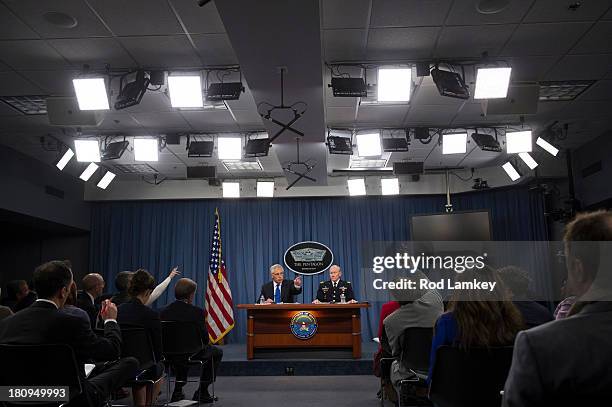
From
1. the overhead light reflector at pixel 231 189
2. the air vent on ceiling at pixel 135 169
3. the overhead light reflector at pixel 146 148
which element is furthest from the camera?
the overhead light reflector at pixel 231 189

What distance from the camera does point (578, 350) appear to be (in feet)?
3.41

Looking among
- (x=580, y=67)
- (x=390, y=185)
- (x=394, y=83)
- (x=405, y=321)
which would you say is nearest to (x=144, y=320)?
(x=405, y=321)

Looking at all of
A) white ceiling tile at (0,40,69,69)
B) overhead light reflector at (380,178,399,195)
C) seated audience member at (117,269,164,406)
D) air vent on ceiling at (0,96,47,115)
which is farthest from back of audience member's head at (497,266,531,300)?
overhead light reflector at (380,178,399,195)

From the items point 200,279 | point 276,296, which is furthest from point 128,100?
point 200,279

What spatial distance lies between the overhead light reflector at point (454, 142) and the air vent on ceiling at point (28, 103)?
17.0 feet

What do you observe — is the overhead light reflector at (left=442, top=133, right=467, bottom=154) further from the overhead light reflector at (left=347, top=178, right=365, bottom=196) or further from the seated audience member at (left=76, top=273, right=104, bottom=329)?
the seated audience member at (left=76, top=273, right=104, bottom=329)

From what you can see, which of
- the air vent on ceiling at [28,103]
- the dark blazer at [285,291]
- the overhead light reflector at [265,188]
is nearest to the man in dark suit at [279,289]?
the dark blazer at [285,291]

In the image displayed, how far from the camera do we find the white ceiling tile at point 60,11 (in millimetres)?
3955

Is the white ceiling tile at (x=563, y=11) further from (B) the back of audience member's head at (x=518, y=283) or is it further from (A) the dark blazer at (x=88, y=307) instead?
(A) the dark blazer at (x=88, y=307)

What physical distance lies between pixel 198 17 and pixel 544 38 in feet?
10.4

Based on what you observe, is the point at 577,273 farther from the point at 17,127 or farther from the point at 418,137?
the point at 17,127

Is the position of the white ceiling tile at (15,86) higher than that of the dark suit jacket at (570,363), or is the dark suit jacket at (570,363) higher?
the white ceiling tile at (15,86)

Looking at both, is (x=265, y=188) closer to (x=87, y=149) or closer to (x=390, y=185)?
(x=390, y=185)

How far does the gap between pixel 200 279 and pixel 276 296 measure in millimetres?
2813
